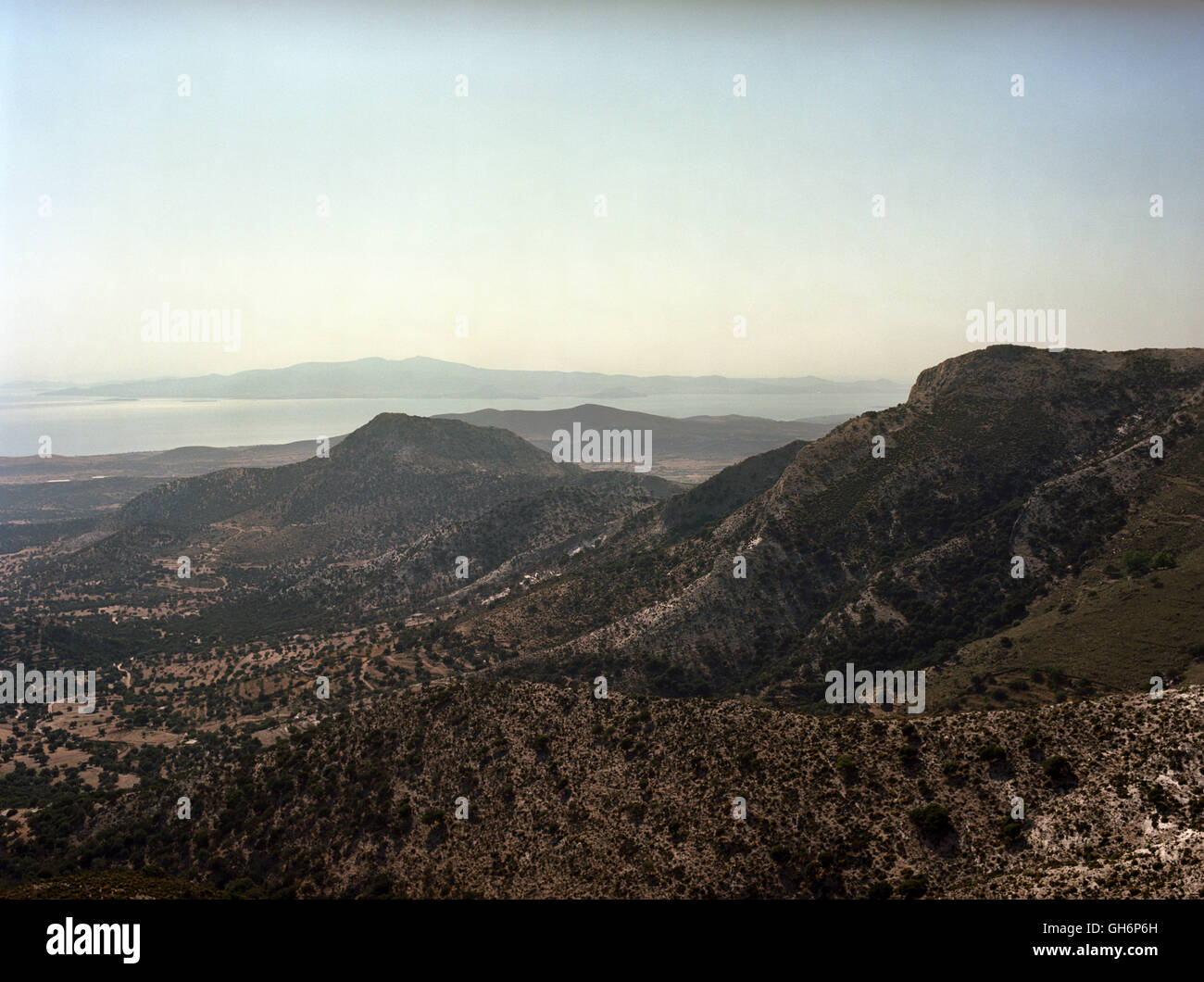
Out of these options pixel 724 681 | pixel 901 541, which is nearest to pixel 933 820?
pixel 724 681

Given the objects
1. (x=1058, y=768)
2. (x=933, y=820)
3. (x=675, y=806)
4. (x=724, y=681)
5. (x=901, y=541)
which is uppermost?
(x=901, y=541)

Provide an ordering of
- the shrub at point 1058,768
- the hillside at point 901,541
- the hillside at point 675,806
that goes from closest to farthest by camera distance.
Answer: the hillside at point 675,806 → the shrub at point 1058,768 → the hillside at point 901,541

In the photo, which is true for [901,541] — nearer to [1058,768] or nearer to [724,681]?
[724,681]

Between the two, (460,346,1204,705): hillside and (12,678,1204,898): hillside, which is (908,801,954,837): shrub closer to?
(12,678,1204,898): hillside

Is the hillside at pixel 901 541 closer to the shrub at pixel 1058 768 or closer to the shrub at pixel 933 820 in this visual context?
the shrub at pixel 933 820

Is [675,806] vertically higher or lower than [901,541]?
lower

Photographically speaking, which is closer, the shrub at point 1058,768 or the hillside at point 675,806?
the hillside at point 675,806

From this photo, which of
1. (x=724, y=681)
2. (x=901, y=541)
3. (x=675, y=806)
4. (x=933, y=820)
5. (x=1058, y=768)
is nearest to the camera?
(x=1058, y=768)

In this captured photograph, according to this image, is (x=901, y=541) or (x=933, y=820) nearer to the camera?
(x=933, y=820)

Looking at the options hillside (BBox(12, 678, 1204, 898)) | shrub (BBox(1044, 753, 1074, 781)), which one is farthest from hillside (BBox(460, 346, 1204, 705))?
shrub (BBox(1044, 753, 1074, 781))

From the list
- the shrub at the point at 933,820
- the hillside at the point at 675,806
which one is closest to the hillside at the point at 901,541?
the hillside at the point at 675,806

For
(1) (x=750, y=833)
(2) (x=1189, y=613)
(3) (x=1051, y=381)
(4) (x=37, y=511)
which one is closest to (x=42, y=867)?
(1) (x=750, y=833)
